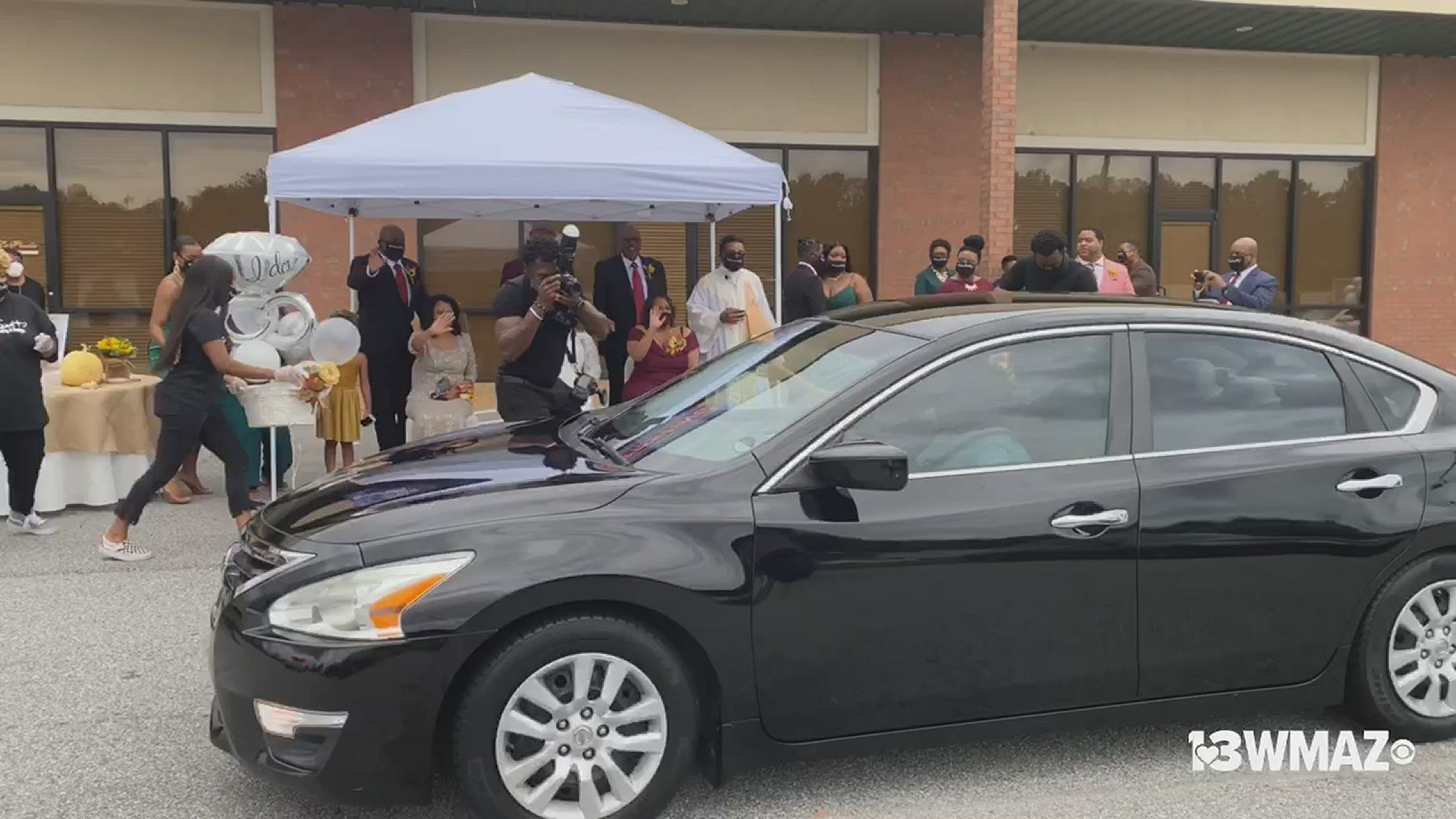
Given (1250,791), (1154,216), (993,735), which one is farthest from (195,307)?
(1154,216)

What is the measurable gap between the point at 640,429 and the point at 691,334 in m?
4.66

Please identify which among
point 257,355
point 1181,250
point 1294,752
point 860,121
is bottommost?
point 1294,752

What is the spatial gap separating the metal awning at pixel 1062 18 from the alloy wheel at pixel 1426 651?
926cm

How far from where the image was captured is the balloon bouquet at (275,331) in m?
7.07

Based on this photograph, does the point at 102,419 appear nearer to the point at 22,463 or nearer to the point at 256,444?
the point at 22,463

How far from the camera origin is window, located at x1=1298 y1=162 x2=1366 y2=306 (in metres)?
14.9

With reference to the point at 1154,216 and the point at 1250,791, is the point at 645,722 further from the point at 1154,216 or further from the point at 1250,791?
the point at 1154,216

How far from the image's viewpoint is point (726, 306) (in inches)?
345

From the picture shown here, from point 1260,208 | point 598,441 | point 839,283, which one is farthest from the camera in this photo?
point 1260,208

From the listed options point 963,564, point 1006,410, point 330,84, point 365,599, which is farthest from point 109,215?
point 963,564

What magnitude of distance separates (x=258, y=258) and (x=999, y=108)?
6726 millimetres

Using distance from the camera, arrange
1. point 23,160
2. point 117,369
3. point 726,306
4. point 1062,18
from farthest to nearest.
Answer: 1. point 1062,18
2. point 23,160
3. point 726,306
4. point 117,369

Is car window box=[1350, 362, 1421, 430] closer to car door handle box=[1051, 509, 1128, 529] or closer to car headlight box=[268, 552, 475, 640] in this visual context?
car door handle box=[1051, 509, 1128, 529]

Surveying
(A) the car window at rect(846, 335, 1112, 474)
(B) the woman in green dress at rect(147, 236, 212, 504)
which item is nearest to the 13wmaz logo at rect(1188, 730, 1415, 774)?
(A) the car window at rect(846, 335, 1112, 474)
